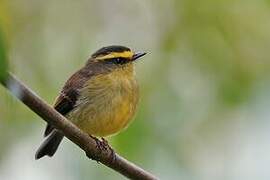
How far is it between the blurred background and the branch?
650 millimetres

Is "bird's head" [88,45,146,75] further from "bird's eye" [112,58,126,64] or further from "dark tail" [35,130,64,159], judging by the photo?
"dark tail" [35,130,64,159]

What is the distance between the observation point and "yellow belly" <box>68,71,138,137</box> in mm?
3799

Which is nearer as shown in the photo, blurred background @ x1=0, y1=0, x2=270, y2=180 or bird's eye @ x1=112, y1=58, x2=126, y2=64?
blurred background @ x1=0, y1=0, x2=270, y2=180

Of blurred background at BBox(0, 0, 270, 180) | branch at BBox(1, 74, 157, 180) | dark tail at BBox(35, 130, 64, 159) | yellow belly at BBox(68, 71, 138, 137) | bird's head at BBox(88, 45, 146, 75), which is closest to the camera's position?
branch at BBox(1, 74, 157, 180)

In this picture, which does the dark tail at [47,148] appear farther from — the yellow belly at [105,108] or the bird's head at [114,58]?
the bird's head at [114,58]

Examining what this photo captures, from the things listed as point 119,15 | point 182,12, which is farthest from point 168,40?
point 119,15

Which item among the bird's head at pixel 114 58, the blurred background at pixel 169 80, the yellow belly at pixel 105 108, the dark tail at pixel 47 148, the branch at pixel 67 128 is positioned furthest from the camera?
the bird's head at pixel 114 58

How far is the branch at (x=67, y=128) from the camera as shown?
4.24ft

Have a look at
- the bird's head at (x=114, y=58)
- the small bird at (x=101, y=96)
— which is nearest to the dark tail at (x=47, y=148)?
the small bird at (x=101, y=96)

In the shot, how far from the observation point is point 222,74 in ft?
12.4

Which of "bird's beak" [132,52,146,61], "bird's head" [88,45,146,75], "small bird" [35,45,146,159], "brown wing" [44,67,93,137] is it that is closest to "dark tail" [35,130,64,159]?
"small bird" [35,45,146,159]

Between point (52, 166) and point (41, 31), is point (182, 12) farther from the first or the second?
point (52, 166)

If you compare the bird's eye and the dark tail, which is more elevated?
the bird's eye

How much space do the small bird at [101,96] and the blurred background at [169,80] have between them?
2.7 inches
